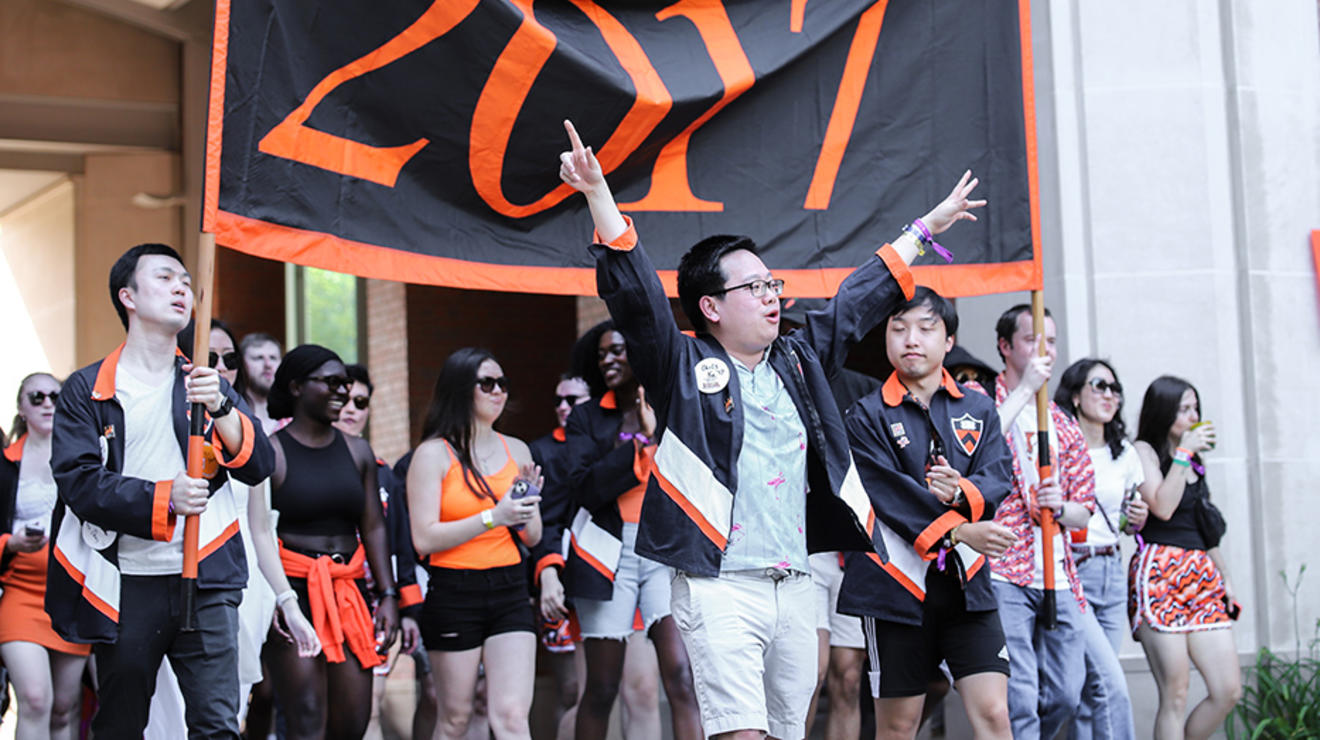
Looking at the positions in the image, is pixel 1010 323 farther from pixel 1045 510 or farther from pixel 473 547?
pixel 473 547

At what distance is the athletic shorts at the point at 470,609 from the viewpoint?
22.5 ft

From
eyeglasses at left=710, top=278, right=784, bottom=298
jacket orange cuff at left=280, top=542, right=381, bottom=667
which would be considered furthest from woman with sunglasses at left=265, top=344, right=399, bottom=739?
eyeglasses at left=710, top=278, right=784, bottom=298

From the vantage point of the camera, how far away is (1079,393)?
25.6 ft

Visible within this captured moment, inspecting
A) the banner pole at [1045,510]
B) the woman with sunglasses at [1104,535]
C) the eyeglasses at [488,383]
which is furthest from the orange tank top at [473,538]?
the woman with sunglasses at [1104,535]

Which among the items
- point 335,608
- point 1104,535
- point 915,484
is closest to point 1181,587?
point 1104,535

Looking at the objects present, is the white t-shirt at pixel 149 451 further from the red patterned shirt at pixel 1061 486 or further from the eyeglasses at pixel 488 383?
the red patterned shirt at pixel 1061 486

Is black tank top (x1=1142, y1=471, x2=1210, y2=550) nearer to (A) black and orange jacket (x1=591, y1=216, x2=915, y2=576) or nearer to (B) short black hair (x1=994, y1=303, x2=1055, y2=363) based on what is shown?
(B) short black hair (x1=994, y1=303, x2=1055, y2=363)

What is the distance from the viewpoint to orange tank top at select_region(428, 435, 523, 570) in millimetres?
6980

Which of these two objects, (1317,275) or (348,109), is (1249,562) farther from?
(348,109)

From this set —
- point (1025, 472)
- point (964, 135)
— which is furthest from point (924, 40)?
point (1025, 472)

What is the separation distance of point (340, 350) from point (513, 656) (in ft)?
32.2

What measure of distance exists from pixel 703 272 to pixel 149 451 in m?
2.14

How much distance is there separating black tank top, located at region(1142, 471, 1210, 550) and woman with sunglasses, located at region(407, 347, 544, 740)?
324 centimetres

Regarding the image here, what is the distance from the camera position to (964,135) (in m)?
7.05
